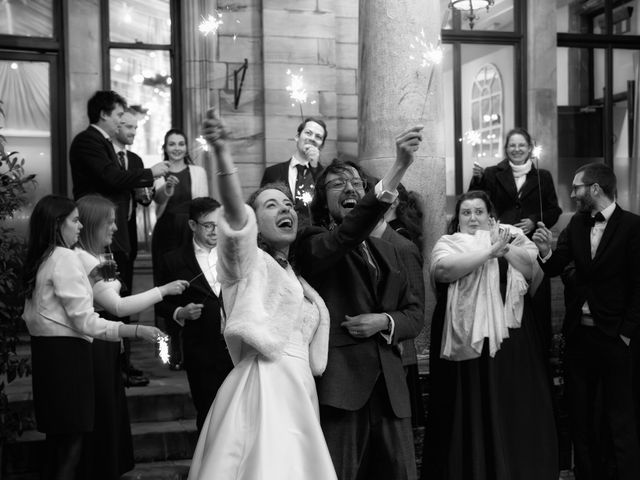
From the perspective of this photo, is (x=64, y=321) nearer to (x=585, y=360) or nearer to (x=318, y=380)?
(x=318, y=380)

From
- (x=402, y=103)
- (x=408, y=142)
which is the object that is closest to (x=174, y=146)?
(x=402, y=103)

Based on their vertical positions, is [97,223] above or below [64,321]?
above

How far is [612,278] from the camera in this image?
6.46m

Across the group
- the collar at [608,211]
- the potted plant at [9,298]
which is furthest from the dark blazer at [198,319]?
the collar at [608,211]

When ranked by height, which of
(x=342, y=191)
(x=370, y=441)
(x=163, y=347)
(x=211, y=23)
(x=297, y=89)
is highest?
(x=211, y=23)

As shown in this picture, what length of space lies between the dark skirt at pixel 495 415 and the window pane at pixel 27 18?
552 centimetres

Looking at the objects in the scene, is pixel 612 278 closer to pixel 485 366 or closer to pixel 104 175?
pixel 485 366

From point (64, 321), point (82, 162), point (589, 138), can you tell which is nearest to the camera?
point (64, 321)

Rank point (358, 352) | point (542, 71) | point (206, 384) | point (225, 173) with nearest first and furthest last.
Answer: point (225, 173) < point (358, 352) < point (206, 384) < point (542, 71)

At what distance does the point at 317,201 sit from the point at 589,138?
7209 mm

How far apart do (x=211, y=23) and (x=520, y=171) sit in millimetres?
3038

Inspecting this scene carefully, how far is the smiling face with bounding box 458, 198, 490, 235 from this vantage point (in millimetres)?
6254

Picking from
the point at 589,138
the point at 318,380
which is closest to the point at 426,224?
the point at 318,380

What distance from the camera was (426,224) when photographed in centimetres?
759
